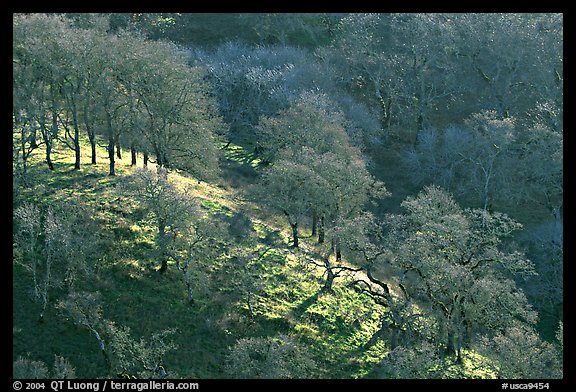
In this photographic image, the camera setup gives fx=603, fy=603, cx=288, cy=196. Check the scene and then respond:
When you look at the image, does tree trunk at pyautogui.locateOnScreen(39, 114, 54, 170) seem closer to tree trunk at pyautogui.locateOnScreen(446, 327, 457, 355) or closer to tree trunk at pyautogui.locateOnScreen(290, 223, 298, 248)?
tree trunk at pyautogui.locateOnScreen(290, 223, 298, 248)

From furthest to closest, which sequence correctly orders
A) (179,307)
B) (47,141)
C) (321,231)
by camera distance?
(321,231)
(47,141)
(179,307)

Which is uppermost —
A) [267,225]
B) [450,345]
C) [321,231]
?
[267,225]

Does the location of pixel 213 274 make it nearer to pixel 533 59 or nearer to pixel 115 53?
pixel 115 53

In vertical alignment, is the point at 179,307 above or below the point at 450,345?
above

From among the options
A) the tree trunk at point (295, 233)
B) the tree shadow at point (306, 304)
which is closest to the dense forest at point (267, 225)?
the tree trunk at point (295, 233)

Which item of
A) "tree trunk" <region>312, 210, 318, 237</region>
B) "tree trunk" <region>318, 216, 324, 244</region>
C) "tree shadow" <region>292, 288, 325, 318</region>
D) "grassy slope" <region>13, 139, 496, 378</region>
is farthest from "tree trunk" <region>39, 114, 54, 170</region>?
"tree shadow" <region>292, 288, 325, 318</region>

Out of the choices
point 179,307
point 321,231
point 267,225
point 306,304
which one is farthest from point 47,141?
point 306,304

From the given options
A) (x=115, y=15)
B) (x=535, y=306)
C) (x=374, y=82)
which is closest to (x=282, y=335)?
(x=535, y=306)

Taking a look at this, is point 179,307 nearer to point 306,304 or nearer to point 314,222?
point 306,304
